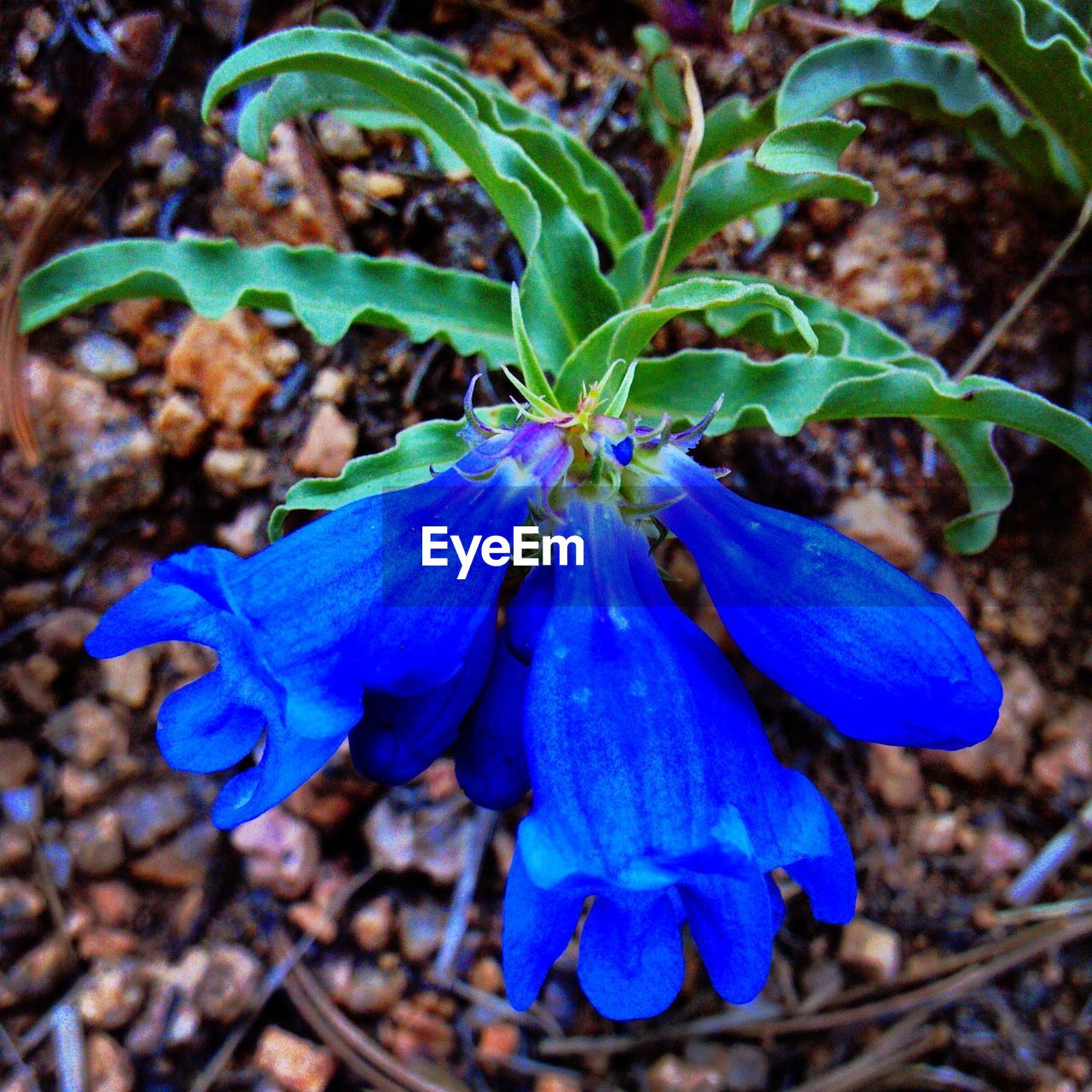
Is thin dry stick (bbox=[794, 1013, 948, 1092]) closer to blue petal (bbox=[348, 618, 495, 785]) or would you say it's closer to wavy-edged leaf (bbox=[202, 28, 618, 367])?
blue petal (bbox=[348, 618, 495, 785])

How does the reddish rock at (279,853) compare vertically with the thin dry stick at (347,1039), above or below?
above

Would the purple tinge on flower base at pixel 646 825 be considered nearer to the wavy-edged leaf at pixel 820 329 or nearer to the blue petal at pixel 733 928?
the blue petal at pixel 733 928

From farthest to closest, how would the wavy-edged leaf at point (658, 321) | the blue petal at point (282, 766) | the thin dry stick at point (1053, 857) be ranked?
the thin dry stick at point (1053, 857) → the wavy-edged leaf at point (658, 321) → the blue petal at point (282, 766)

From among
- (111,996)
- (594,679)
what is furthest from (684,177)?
(111,996)

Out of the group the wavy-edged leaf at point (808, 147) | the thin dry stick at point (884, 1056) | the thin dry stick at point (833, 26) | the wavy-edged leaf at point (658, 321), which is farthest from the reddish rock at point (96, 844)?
the thin dry stick at point (833, 26)

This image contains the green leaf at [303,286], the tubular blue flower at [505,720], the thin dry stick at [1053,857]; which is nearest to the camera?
the tubular blue flower at [505,720]

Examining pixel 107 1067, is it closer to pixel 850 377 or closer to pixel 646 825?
pixel 646 825

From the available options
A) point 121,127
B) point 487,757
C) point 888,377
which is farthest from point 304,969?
point 121,127
